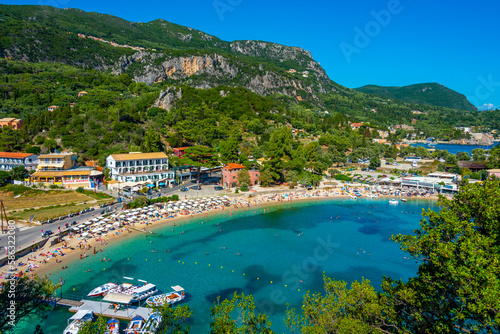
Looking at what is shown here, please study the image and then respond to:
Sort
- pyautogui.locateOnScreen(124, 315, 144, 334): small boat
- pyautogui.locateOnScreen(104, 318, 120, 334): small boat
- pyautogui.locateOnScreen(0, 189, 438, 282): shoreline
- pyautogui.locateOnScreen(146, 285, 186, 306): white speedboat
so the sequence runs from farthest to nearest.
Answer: pyautogui.locateOnScreen(0, 189, 438, 282): shoreline → pyautogui.locateOnScreen(146, 285, 186, 306): white speedboat → pyautogui.locateOnScreen(124, 315, 144, 334): small boat → pyautogui.locateOnScreen(104, 318, 120, 334): small boat

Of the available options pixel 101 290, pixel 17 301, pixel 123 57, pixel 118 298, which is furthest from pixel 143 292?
pixel 123 57

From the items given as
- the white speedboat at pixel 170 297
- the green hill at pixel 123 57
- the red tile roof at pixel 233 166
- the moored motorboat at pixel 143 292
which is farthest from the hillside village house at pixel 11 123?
the green hill at pixel 123 57

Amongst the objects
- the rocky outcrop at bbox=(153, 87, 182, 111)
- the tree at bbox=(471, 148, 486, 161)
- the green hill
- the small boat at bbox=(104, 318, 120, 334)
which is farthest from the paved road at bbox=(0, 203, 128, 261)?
the green hill

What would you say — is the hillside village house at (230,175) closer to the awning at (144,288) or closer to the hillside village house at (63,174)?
the hillside village house at (63,174)

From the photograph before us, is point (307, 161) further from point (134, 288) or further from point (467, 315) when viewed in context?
point (467, 315)

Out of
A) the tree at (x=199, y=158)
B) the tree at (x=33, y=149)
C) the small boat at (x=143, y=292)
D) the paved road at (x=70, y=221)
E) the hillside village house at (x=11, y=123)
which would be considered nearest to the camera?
the small boat at (x=143, y=292)

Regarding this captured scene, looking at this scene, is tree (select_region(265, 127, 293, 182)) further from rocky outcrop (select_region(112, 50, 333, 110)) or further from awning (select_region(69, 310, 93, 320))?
rocky outcrop (select_region(112, 50, 333, 110))
